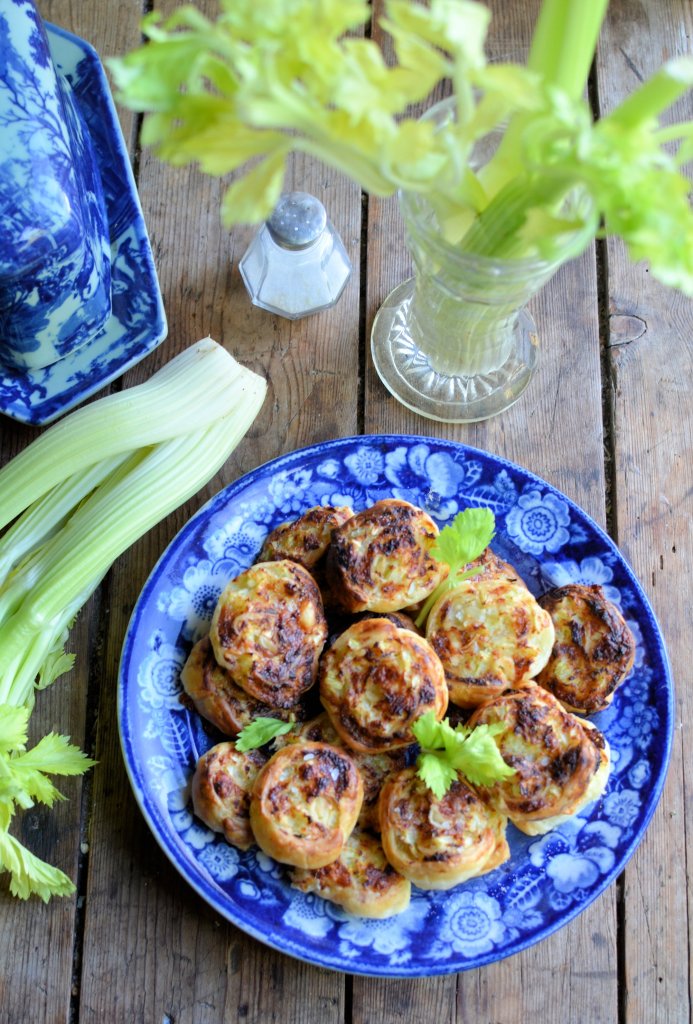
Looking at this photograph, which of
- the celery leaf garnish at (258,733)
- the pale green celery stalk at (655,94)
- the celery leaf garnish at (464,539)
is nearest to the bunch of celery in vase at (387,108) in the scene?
the pale green celery stalk at (655,94)

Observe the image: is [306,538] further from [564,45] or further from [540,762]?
[564,45]

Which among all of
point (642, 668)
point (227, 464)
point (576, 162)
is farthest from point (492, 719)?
point (576, 162)

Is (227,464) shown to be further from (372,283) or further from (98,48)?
(98,48)

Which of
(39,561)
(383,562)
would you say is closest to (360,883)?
(383,562)

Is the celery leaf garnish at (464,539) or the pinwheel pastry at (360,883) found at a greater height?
the celery leaf garnish at (464,539)

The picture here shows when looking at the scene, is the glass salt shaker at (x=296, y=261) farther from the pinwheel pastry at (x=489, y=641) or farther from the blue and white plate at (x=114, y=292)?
the pinwheel pastry at (x=489, y=641)

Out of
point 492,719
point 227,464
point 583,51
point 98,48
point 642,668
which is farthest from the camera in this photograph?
point 98,48

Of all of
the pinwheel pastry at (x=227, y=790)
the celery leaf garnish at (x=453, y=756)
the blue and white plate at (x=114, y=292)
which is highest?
the blue and white plate at (x=114, y=292)

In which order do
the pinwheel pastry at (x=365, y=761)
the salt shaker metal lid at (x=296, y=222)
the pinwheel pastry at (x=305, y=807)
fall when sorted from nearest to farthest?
the pinwheel pastry at (x=305, y=807) → the pinwheel pastry at (x=365, y=761) → the salt shaker metal lid at (x=296, y=222)
